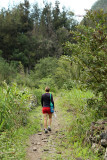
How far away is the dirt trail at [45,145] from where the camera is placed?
13.0 ft

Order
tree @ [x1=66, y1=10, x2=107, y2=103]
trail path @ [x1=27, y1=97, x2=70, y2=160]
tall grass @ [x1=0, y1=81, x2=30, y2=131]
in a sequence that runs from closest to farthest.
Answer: trail path @ [x1=27, y1=97, x2=70, y2=160], tree @ [x1=66, y1=10, x2=107, y2=103], tall grass @ [x1=0, y1=81, x2=30, y2=131]

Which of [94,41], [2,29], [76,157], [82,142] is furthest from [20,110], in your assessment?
[2,29]

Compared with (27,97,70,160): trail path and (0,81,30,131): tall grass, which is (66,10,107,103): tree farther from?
(0,81,30,131): tall grass

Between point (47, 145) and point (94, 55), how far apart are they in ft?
8.88

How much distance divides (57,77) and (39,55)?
14799 millimetres

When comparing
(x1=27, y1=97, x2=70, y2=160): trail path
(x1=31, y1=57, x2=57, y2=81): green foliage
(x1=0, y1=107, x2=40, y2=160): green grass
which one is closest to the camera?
(x1=0, y1=107, x2=40, y2=160): green grass

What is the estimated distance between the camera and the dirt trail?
396 centimetres

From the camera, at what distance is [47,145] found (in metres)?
4.68

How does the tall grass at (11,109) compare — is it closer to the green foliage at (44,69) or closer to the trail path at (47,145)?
the trail path at (47,145)

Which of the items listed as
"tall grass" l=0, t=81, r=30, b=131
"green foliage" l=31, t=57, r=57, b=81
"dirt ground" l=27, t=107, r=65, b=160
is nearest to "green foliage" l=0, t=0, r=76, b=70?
"green foliage" l=31, t=57, r=57, b=81

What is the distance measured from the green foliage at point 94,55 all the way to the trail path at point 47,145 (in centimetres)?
177

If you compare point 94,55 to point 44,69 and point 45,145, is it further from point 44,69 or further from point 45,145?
point 44,69

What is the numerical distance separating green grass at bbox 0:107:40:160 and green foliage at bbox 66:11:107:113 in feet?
7.50

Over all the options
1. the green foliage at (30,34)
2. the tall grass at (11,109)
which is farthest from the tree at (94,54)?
the green foliage at (30,34)
